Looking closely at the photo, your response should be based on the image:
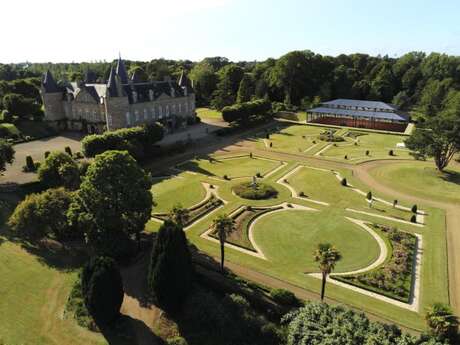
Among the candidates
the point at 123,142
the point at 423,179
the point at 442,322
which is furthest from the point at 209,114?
the point at 442,322

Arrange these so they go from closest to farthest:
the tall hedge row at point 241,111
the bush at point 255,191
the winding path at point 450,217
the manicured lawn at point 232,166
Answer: the winding path at point 450,217 < the bush at point 255,191 < the manicured lawn at point 232,166 < the tall hedge row at point 241,111

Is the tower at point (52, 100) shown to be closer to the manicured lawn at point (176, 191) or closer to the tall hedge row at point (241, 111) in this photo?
the tall hedge row at point (241, 111)

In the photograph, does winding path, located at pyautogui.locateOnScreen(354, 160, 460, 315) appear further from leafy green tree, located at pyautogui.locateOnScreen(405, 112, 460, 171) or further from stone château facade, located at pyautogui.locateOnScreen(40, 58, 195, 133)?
stone château facade, located at pyautogui.locateOnScreen(40, 58, 195, 133)

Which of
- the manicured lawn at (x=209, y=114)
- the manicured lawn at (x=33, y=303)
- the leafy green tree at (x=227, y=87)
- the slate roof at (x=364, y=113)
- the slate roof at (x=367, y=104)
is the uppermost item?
the leafy green tree at (x=227, y=87)

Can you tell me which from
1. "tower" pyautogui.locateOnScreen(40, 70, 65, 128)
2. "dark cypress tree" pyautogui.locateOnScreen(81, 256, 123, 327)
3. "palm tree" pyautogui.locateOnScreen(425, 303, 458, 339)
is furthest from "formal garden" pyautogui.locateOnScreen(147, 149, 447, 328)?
"tower" pyautogui.locateOnScreen(40, 70, 65, 128)

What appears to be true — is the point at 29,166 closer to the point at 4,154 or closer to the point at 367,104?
the point at 4,154

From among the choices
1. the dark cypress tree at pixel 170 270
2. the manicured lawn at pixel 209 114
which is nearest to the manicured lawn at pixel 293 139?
the manicured lawn at pixel 209 114

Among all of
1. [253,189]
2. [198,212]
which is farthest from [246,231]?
[253,189]
